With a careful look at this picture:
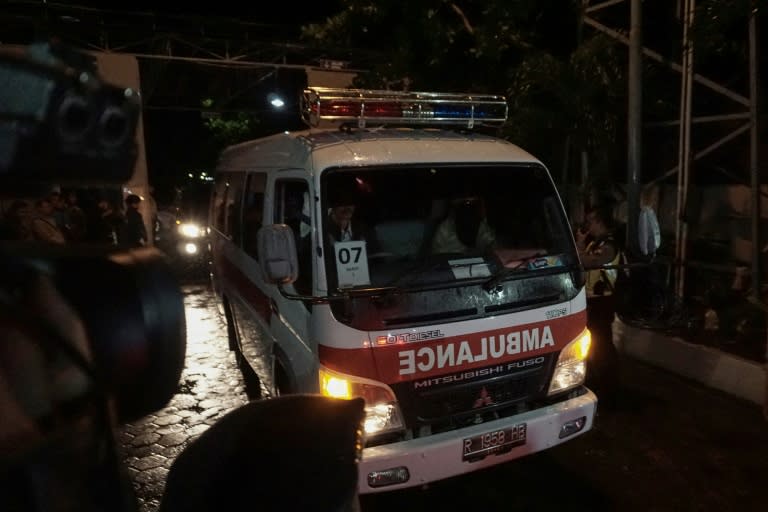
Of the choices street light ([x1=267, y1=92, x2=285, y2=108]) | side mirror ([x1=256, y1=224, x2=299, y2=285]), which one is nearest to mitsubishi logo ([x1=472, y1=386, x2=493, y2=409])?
side mirror ([x1=256, y1=224, x2=299, y2=285])

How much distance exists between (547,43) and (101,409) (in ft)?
27.9

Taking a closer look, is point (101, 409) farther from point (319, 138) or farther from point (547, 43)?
point (547, 43)

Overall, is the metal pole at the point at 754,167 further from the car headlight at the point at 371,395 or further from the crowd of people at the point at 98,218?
the crowd of people at the point at 98,218

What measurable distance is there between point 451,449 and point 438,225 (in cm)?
138

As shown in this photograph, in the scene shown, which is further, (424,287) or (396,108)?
(396,108)

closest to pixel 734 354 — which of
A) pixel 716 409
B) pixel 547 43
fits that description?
pixel 716 409

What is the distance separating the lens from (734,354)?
5195 millimetres

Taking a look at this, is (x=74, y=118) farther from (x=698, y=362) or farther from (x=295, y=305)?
(x=698, y=362)

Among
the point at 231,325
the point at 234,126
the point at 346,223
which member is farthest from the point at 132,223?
the point at 234,126

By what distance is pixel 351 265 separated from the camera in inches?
125

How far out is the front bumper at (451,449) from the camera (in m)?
2.94

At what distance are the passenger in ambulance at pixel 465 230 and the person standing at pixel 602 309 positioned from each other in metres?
1.15

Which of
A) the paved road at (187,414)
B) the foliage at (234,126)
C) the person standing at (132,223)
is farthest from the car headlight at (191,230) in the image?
the foliage at (234,126)

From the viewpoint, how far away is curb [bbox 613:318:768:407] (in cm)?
480
